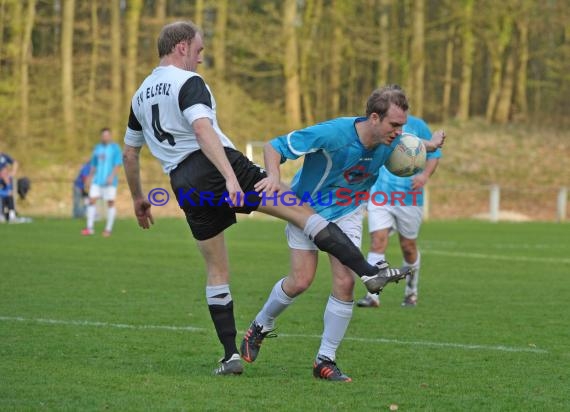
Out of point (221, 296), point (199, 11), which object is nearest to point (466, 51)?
point (199, 11)

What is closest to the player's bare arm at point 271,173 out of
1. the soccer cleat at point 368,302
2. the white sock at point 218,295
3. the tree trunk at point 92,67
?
the white sock at point 218,295

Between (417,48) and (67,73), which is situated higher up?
(417,48)

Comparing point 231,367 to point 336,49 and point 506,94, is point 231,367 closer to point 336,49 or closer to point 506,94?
point 336,49

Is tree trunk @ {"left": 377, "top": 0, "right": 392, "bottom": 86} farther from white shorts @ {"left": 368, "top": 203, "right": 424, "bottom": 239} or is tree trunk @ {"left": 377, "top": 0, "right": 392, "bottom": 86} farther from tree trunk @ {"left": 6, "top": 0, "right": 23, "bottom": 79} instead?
white shorts @ {"left": 368, "top": 203, "right": 424, "bottom": 239}

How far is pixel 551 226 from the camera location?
29453 millimetres

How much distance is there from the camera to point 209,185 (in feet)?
20.8

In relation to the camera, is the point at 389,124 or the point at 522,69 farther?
the point at 522,69

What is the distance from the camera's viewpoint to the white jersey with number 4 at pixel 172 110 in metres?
6.20

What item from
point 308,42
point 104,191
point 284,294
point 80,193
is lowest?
point 80,193

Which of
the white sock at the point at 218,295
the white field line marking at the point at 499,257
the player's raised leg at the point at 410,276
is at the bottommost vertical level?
the white field line marking at the point at 499,257

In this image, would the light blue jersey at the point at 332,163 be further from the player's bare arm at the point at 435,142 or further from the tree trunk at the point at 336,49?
the tree trunk at the point at 336,49

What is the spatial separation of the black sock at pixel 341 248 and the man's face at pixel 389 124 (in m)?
0.65

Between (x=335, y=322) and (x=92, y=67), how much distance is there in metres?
37.0

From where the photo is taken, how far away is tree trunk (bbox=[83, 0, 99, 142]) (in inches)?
1630
